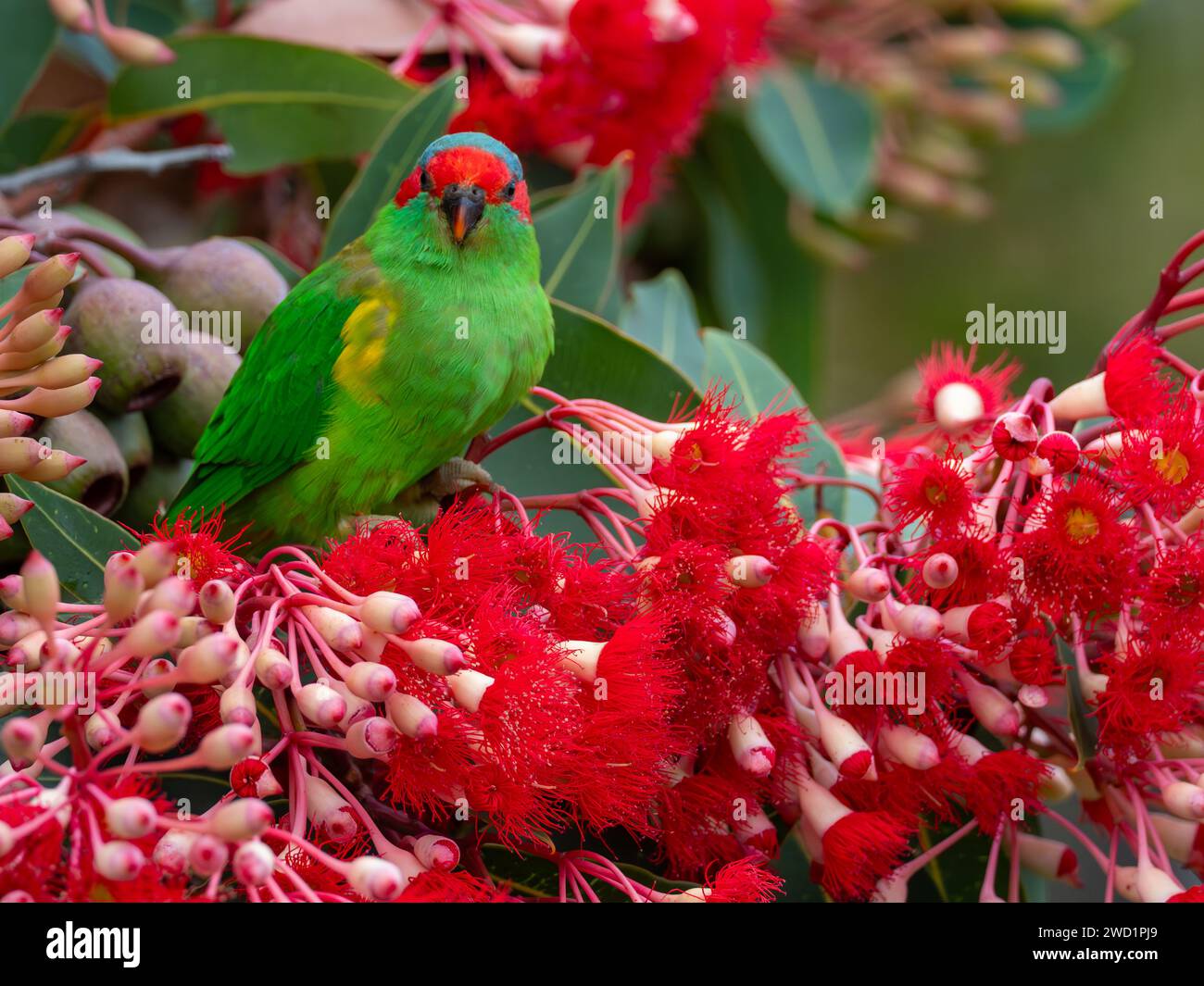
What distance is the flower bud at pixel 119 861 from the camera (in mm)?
724

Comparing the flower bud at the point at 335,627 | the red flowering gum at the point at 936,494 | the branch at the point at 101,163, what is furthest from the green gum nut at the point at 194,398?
the red flowering gum at the point at 936,494

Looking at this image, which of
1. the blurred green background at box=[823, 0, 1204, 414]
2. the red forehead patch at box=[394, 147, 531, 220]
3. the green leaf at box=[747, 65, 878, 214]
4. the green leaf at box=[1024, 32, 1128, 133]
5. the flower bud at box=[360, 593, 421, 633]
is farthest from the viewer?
the blurred green background at box=[823, 0, 1204, 414]

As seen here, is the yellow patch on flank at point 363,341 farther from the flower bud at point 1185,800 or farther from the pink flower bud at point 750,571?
the flower bud at point 1185,800

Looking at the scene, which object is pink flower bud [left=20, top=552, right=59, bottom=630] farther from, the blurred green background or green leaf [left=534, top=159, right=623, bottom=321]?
the blurred green background

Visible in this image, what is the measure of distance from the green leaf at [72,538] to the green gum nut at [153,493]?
9.5 inches

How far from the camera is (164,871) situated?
31.7 inches

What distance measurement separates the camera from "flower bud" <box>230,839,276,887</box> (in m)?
0.74

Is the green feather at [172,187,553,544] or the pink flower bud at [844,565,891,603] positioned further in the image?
the green feather at [172,187,553,544]

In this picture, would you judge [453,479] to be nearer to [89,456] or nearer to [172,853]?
[89,456]

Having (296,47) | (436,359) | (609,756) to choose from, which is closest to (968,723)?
(609,756)

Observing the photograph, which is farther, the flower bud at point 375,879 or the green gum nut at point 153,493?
the green gum nut at point 153,493

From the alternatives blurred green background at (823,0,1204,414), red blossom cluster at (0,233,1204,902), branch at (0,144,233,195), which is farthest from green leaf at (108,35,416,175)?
blurred green background at (823,0,1204,414)

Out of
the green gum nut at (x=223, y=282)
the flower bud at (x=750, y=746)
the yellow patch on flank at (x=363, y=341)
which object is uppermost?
the green gum nut at (x=223, y=282)

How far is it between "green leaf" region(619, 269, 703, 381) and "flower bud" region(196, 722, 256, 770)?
1.08 m
